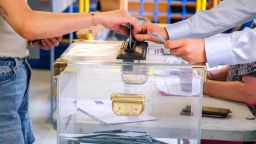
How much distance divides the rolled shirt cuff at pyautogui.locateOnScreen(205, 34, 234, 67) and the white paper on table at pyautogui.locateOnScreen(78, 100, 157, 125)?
265 mm

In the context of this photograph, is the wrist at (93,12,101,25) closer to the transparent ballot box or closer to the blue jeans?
the transparent ballot box

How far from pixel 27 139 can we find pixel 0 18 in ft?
1.61

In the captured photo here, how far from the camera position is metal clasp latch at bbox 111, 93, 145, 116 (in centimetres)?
131

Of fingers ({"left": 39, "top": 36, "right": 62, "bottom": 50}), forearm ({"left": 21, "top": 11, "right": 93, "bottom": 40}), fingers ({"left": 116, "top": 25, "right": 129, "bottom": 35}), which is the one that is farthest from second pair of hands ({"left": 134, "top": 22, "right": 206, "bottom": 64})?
fingers ({"left": 39, "top": 36, "right": 62, "bottom": 50})

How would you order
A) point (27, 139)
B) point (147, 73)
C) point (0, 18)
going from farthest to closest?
point (27, 139), point (0, 18), point (147, 73)

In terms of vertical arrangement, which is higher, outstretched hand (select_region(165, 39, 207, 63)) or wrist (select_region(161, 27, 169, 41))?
wrist (select_region(161, 27, 169, 41))

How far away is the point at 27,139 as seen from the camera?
67.4 inches

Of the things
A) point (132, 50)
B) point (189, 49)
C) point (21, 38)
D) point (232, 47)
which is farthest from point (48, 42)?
point (232, 47)

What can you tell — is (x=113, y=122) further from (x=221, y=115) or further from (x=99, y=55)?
(x=221, y=115)

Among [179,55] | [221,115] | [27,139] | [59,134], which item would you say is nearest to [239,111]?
[221,115]

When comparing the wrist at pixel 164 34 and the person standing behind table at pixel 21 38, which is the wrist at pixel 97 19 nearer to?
the person standing behind table at pixel 21 38

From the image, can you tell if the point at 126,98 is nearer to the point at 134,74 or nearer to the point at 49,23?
the point at 134,74

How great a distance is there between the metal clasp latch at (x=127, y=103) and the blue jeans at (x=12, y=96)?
1.27 feet

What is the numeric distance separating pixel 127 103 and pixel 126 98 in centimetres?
2
